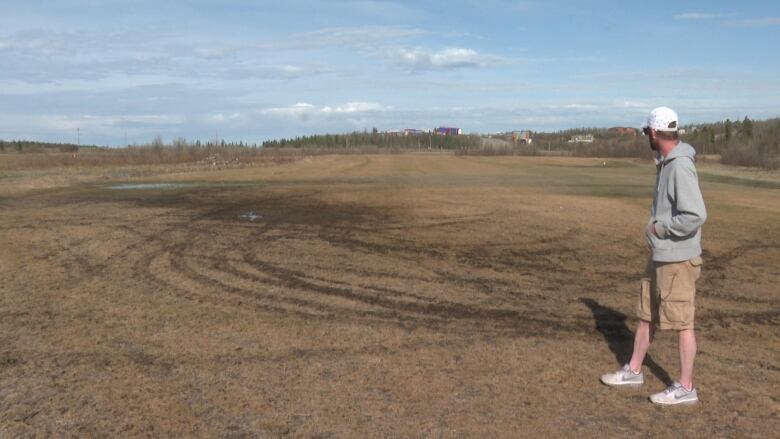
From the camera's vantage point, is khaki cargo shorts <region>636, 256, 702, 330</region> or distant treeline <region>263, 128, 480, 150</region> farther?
distant treeline <region>263, 128, 480, 150</region>

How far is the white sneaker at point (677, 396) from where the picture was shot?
16.3 ft

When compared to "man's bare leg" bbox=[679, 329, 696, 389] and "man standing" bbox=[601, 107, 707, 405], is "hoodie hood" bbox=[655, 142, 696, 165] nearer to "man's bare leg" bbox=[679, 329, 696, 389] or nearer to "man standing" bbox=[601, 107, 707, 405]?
"man standing" bbox=[601, 107, 707, 405]

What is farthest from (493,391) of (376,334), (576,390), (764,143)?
(764,143)

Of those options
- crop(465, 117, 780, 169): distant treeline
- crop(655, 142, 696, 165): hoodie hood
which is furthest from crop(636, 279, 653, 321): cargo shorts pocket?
crop(465, 117, 780, 169): distant treeline

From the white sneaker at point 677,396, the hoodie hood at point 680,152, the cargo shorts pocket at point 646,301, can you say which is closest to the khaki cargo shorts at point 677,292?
the cargo shorts pocket at point 646,301

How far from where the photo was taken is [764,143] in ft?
208

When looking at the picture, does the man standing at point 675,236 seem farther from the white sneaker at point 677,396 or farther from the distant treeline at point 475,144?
the distant treeline at point 475,144

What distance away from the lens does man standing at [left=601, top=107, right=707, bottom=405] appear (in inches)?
186

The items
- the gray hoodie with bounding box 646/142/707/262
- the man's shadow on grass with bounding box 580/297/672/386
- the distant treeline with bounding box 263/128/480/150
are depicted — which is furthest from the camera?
the distant treeline with bounding box 263/128/480/150

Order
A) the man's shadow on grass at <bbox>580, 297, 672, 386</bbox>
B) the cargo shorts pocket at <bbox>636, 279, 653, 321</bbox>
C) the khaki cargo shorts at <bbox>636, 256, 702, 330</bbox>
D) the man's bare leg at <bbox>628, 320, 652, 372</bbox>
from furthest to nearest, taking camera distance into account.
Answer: the man's shadow on grass at <bbox>580, 297, 672, 386</bbox>
the man's bare leg at <bbox>628, 320, 652, 372</bbox>
the cargo shorts pocket at <bbox>636, 279, 653, 321</bbox>
the khaki cargo shorts at <bbox>636, 256, 702, 330</bbox>

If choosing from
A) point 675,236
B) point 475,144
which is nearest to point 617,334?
point 675,236

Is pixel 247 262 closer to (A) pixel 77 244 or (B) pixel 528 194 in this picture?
(A) pixel 77 244

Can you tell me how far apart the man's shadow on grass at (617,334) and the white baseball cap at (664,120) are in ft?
6.64

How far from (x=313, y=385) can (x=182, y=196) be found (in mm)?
18544
